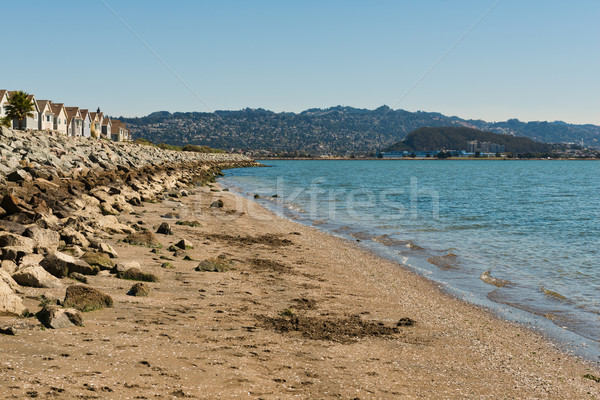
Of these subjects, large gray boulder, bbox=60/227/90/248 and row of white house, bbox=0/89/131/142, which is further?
row of white house, bbox=0/89/131/142

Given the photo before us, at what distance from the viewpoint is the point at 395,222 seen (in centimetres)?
2678

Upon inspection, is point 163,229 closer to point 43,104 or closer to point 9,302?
point 9,302

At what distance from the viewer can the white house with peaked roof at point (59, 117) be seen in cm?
7375

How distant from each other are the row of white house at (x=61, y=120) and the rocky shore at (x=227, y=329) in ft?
187

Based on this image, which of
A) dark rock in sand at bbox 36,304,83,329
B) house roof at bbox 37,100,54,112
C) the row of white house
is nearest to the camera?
dark rock in sand at bbox 36,304,83,329

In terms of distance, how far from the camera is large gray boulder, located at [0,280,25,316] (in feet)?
21.9

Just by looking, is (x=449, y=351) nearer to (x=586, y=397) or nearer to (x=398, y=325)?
(x=398, y=325)

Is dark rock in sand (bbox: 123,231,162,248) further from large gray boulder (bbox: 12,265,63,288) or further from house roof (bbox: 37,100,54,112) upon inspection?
house roof (bbox: 37,100,54,112)

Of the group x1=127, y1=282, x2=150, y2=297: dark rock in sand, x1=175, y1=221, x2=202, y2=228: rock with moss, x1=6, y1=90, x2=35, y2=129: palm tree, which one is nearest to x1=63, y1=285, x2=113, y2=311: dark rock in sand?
x1=127, y1=282, x2=150, y2=297: dark rock in sand

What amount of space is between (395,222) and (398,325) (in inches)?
700

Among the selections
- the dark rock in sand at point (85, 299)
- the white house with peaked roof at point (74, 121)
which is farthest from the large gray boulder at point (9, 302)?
the white house with peaked roof at point (74, 121)

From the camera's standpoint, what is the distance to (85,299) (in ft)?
25.6

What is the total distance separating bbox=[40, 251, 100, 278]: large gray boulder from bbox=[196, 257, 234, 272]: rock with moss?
3.04 meters

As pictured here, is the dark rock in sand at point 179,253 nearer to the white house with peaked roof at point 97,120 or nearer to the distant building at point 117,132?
the white house with peaked roof at point 97,120
